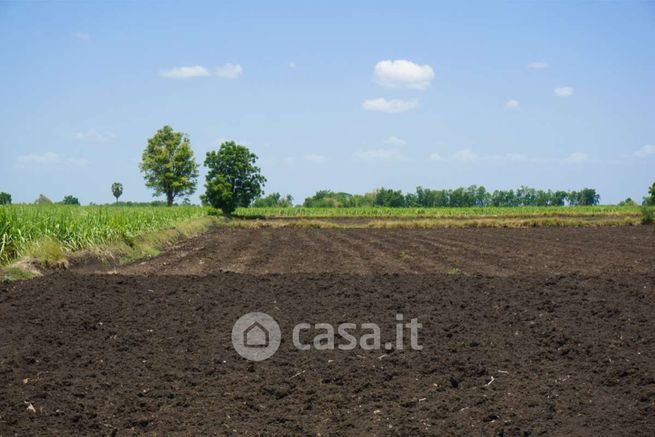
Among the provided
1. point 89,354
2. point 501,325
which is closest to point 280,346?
point 89,354

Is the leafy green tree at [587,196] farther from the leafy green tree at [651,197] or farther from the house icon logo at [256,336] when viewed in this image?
the house icon logo at [256,336]

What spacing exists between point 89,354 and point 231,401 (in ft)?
7.26

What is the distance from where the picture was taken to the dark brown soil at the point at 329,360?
6371mm

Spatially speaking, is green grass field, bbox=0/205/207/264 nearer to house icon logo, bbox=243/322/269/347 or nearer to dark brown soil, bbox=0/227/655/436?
dark brown soil, bbox=0/227/655/436

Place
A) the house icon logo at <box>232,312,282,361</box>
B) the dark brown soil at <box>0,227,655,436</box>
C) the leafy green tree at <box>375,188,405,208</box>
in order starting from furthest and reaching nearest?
the leafy green tree at <box>375,188,405,208</box> → the house icon logo at <box>232,312,282,361</box> → the dark brown soil at <box>0,227,655,436</box>

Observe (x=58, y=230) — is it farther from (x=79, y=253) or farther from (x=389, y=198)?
(x=389, y=198)

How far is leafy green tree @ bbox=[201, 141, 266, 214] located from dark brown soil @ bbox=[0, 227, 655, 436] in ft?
153

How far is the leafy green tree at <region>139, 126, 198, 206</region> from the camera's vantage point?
3236 inches

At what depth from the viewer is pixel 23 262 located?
13.7m

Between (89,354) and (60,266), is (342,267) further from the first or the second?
(89,354)

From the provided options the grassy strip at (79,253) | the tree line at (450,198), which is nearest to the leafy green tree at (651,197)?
the tree line at (450,198)

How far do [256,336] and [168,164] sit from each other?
75.7 m

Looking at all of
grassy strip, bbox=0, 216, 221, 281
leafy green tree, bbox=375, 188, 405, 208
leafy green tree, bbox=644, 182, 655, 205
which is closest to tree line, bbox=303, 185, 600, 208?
leafy green tree, bbox=375, 188, 405, 208

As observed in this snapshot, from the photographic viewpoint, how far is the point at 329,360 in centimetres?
798
